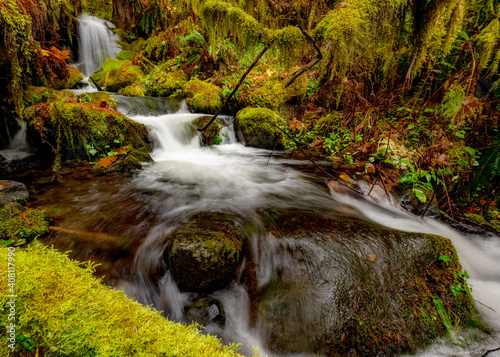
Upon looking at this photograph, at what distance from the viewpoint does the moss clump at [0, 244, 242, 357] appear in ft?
3.04

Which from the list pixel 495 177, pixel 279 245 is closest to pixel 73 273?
pixel 279 245

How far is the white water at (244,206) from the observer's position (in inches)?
85.6

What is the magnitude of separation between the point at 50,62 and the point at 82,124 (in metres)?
3.33

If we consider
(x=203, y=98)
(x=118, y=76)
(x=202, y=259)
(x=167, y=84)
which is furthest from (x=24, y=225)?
(x=118, y=76)

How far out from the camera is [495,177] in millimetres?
3777

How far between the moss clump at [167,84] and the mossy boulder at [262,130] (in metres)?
4.10

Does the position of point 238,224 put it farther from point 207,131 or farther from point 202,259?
point 207,131

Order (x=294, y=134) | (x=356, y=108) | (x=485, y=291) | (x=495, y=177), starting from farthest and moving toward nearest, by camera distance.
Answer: (x=294, y=134)
(x=356, y=108)
(x=495, y=177)
(x=485, y=291)

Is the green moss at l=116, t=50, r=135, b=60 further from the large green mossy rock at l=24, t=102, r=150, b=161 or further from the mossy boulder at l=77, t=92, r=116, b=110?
the large green mossy rock at l=24, t=102, r=150, b=161

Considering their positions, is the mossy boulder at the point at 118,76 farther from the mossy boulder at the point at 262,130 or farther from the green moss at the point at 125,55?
the mossy boulder at the point at 262,130

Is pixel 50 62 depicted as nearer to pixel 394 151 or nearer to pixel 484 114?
pixel 394 151

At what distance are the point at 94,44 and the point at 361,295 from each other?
16.2 metres

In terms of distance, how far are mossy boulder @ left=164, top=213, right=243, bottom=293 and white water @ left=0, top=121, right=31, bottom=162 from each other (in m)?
4.53

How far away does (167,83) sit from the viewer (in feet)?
30.1
